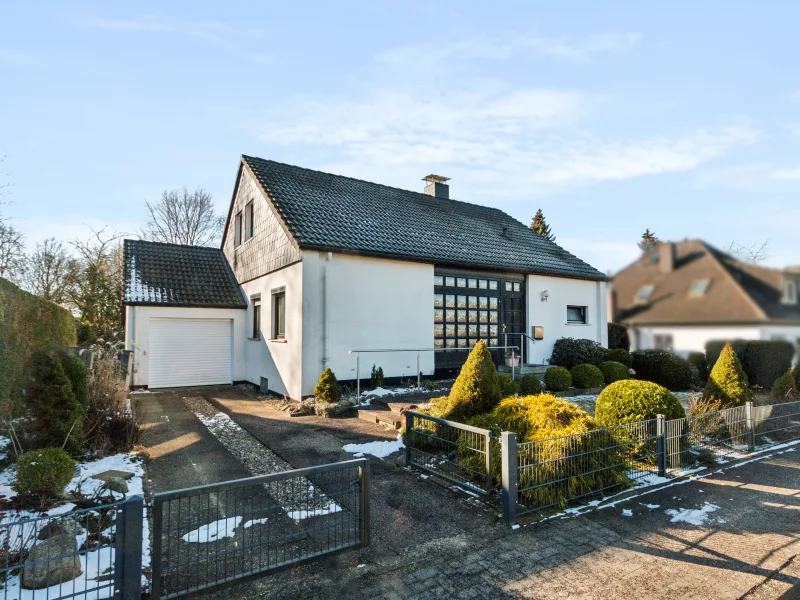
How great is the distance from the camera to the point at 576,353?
552 inches

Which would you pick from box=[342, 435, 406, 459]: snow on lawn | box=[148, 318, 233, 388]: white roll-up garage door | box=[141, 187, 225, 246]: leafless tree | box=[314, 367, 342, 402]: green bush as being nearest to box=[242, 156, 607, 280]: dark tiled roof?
box=[314, 367, 342, 402]: green bush

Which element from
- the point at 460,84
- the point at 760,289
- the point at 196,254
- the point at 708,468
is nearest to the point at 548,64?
the point at 760,289

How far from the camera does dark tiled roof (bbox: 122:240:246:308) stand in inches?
537

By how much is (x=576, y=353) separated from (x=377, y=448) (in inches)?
342

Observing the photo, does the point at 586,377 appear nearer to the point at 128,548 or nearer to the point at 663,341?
the point at 128,548

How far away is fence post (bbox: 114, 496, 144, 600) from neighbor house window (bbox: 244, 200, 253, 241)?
11.9 metres

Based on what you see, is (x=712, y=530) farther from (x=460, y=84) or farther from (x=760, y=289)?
(x=460, y=84)

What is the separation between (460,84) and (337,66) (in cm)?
168

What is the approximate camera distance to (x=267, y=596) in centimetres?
355

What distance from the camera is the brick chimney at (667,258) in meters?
0.73

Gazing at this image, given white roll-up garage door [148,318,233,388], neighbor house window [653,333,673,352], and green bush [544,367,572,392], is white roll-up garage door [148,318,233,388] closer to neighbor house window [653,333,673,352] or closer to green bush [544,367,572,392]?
green bush [544,367,572,392]

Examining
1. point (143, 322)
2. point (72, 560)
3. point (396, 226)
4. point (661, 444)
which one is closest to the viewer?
point (72, 560)

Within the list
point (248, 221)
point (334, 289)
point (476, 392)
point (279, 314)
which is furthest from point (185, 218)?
point (476, 392)

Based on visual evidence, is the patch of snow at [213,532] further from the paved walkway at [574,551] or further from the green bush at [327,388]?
the green bush at [327,388]
